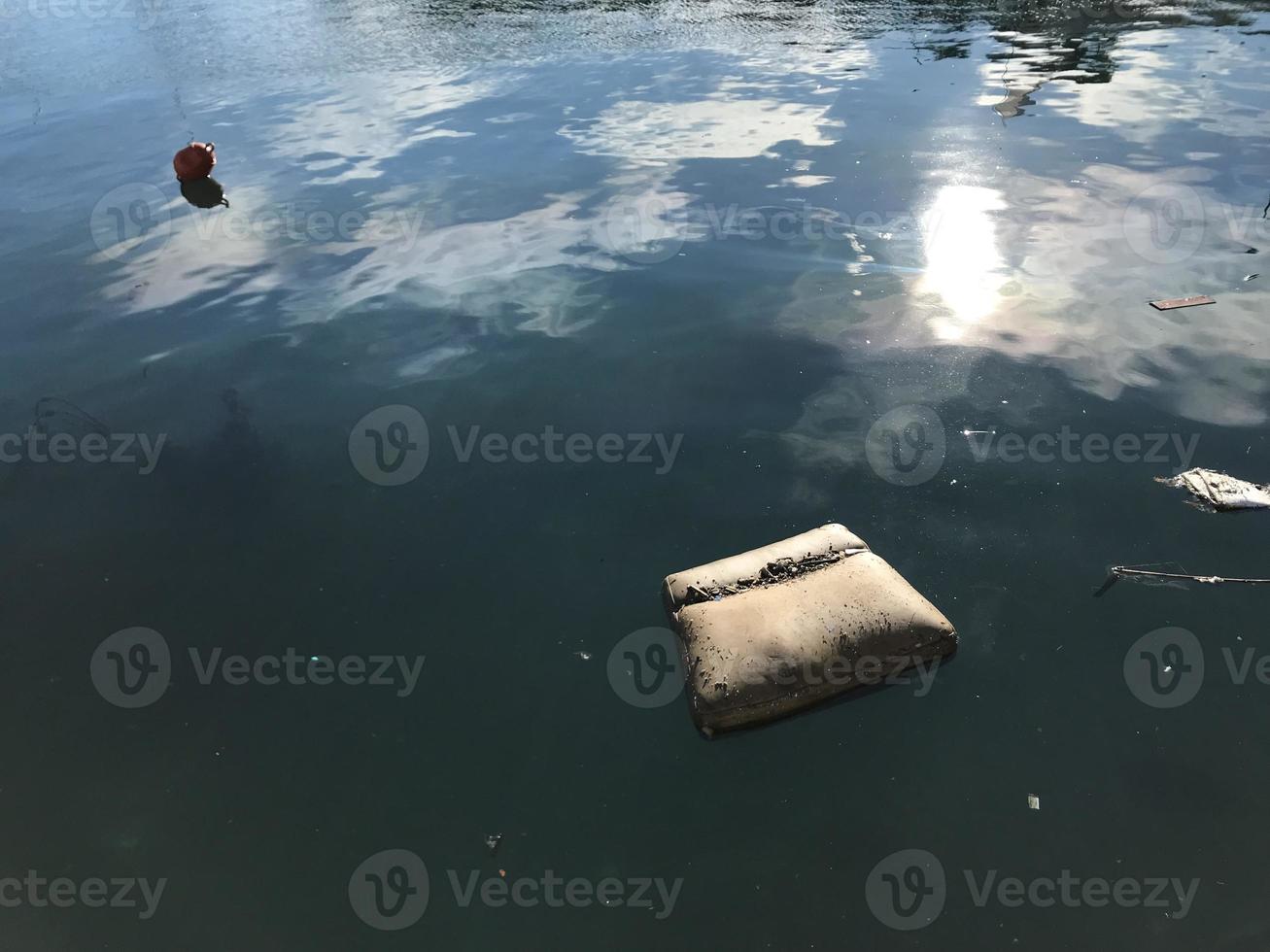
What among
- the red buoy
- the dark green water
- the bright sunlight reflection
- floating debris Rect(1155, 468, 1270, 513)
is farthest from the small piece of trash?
the red buoy

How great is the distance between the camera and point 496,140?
11211 mm

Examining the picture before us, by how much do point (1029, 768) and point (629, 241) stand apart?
647 centimetres

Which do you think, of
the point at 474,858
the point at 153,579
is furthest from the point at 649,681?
the point at 153,579

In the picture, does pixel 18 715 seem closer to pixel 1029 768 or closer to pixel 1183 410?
pixel 1029 768

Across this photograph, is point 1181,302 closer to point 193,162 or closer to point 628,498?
point 628,498

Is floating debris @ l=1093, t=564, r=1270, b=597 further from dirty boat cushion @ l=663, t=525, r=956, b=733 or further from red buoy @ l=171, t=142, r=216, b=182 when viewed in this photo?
red buoy @ l=171, t=142, r=216, b=182

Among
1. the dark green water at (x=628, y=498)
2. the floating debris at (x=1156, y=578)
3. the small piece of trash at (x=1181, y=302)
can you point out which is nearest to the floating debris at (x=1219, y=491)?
the dark green water at (x=628, y=498)

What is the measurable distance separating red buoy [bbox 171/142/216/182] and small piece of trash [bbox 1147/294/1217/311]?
1086 cm

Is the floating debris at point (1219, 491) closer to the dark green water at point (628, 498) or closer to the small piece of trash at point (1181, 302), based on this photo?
the dark green water at point (628, 498)

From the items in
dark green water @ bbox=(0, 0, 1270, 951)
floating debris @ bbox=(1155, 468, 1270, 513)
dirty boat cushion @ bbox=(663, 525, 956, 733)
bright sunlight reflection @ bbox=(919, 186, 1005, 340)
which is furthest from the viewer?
bright sunlight reflection @ bbox=(919, 186, 1005, 340)

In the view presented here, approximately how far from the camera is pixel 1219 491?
17.5 feet

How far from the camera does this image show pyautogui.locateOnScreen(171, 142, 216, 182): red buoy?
10195mm

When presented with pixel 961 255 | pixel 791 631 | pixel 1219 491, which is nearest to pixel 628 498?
pixel 791 631

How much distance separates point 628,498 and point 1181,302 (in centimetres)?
534
